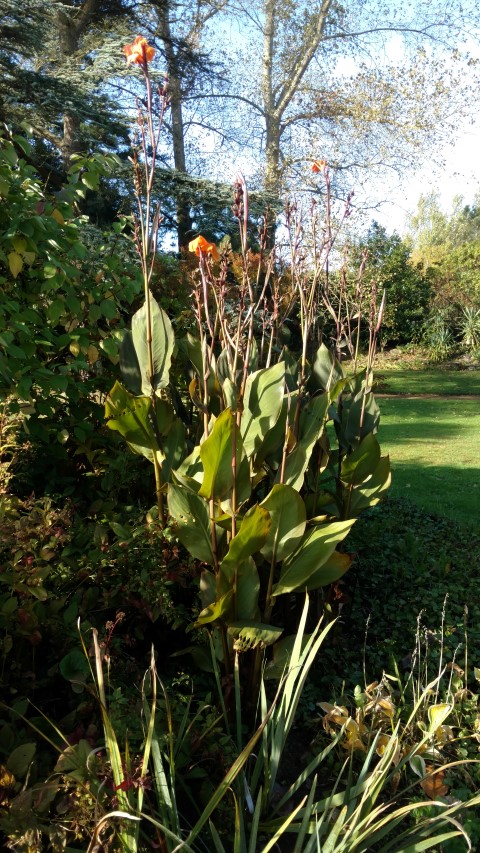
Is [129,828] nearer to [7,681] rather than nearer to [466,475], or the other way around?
[7,681]

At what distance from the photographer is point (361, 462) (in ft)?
8.34

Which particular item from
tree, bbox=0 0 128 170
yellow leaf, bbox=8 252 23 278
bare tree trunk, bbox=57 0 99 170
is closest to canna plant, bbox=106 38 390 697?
yellow leaf, bbox=8 252 23 278

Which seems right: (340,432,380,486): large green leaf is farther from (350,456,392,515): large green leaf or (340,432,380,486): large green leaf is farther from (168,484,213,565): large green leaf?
(168,484,213,565): large green leaf

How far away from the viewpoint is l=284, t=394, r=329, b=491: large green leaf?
227 centimetres

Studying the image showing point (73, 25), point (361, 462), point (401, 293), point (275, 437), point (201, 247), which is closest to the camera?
point (201, 247)

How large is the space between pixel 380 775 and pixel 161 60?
636 inches

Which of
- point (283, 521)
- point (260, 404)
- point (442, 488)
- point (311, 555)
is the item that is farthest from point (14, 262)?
point (442, 488)

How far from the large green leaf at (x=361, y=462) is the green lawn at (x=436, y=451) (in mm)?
2196

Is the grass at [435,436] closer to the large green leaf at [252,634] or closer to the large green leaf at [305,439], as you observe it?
the large green leaf at [305,439]

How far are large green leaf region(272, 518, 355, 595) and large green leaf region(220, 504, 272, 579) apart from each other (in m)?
0.17

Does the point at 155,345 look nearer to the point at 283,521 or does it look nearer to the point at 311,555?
the point at 283,521

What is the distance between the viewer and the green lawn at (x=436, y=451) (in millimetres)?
5031

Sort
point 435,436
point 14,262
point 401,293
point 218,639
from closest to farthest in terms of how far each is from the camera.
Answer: point 218,639 < point 14,262 < point 435,436 < point 401,293

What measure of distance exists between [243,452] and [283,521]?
26 cm
